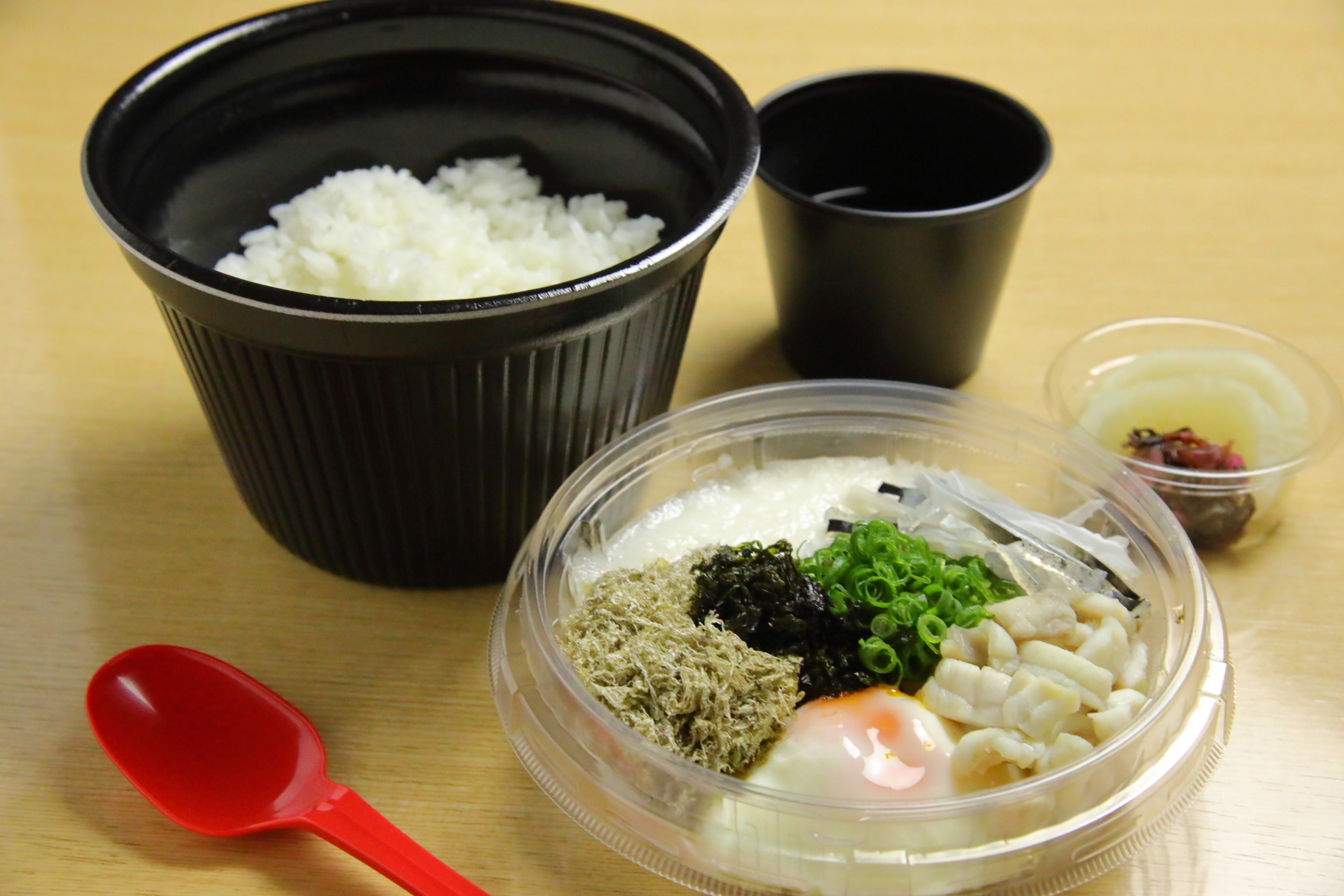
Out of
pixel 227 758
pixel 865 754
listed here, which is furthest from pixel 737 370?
pixel 227 758

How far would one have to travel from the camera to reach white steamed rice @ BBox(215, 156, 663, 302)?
4.37 ft

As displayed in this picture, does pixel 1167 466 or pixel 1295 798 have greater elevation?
pixel 1167 466

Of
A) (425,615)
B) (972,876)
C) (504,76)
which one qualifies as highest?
(504,76)

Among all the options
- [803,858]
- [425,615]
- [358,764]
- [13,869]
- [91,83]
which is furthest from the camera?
[91,83]

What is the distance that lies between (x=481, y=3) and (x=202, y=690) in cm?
92

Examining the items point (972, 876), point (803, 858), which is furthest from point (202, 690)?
point (972, 876)

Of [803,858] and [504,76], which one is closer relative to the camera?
[803,858]

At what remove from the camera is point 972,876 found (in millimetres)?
996

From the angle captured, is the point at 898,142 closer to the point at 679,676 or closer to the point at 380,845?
the point at 679,676

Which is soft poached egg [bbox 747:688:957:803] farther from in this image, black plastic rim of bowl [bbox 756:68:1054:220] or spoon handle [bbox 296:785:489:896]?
black plastic rim of bowl [bbox 756:68:1054:220]

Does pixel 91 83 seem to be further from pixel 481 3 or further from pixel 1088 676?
pixel 1088 676

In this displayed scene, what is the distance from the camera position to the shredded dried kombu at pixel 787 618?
116 cm

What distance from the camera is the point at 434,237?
4.55 ft

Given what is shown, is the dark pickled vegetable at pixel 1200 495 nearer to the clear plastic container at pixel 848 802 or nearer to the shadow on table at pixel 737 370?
the clear plastic container at pixel 848 802
